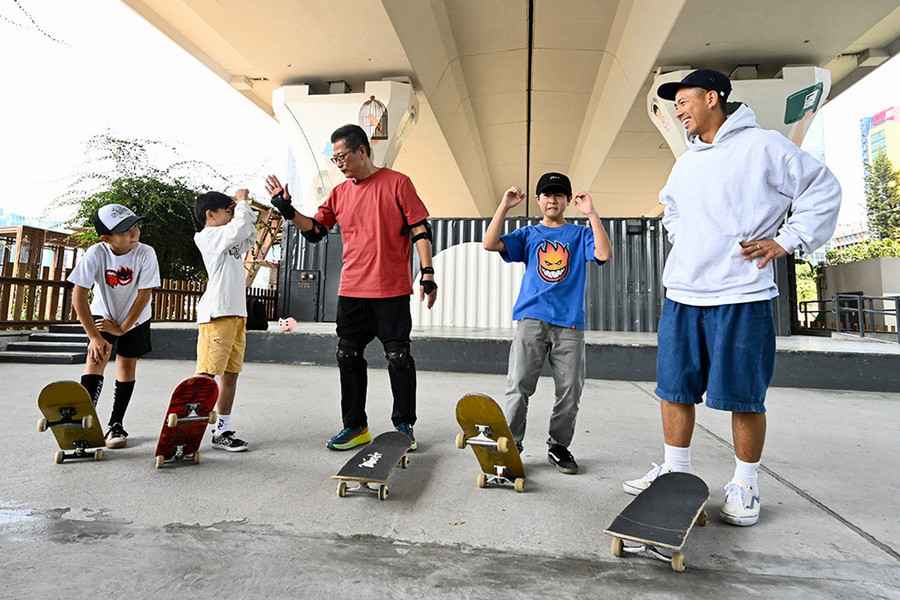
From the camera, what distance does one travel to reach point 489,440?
74.6 inches

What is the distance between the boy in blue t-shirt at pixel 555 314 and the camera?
2.25 meters

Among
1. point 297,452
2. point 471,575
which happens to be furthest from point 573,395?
point 297,452

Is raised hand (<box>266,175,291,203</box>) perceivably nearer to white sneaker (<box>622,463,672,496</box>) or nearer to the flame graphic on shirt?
the flame graphic on shirt

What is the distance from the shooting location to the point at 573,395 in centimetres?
225

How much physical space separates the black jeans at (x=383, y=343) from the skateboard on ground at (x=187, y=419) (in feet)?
2.19

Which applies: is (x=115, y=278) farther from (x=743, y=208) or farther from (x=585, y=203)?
(x=743, y=208)

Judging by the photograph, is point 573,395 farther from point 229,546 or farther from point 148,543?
point 148,543

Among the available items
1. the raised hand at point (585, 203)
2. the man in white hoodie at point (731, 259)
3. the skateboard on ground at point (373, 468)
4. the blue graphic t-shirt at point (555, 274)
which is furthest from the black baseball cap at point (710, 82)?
the skateboard on ground at point (373, 468)

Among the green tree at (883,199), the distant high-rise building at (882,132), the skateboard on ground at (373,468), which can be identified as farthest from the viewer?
the distant high-rise building at (882,132)

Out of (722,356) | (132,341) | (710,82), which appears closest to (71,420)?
(132,341)

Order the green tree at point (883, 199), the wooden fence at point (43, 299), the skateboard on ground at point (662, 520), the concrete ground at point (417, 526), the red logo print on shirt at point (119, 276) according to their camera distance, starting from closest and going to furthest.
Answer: the concrete ground at point (417, 526), the skateboard on ground at point (662, 520), the red logo print on shirt at point (119, 276), the wooden fence at point (43, 299), the green tree at point (883, 199)

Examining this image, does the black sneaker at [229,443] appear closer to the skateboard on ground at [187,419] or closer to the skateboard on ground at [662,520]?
the skateboard on ground at [187,419]

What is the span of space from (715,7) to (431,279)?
4.95 meters

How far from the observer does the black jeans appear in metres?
2.56
